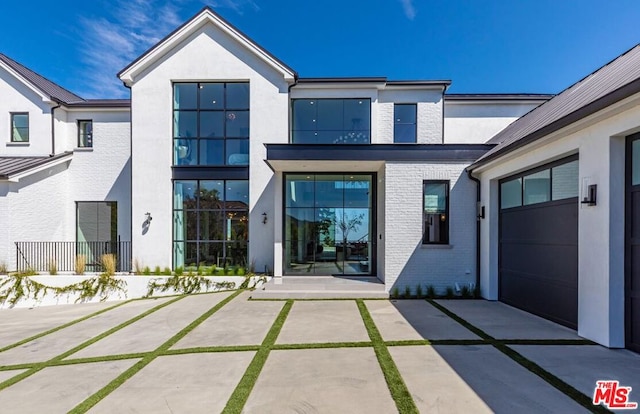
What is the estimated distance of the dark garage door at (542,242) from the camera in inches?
237

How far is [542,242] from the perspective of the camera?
678 centimetres

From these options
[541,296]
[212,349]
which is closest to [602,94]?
[541,296]

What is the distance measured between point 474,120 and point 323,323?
11.5 metres

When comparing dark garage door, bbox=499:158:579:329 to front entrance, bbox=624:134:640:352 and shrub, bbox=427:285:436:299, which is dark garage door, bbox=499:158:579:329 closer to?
front entrance, bbox=624:134:640:352

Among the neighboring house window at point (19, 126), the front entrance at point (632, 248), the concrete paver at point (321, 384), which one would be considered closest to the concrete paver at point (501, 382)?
the concrete paver at point (321, 384)

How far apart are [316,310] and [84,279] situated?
818 centimetres

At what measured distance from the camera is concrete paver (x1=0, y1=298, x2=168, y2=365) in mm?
5504

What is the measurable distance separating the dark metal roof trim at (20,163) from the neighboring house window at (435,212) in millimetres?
13954

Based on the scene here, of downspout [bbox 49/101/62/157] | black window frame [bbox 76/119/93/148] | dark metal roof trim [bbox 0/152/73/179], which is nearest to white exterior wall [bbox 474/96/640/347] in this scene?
black window frame [bbox 76/119/93/148]

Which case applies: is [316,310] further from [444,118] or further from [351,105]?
[444,118]

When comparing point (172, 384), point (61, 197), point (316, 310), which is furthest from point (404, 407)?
point (61, 197)

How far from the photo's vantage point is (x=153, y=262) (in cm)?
1141

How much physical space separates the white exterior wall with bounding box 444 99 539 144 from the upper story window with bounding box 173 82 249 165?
28.2 feet

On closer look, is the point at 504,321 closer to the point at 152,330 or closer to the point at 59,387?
the point at 152,330
